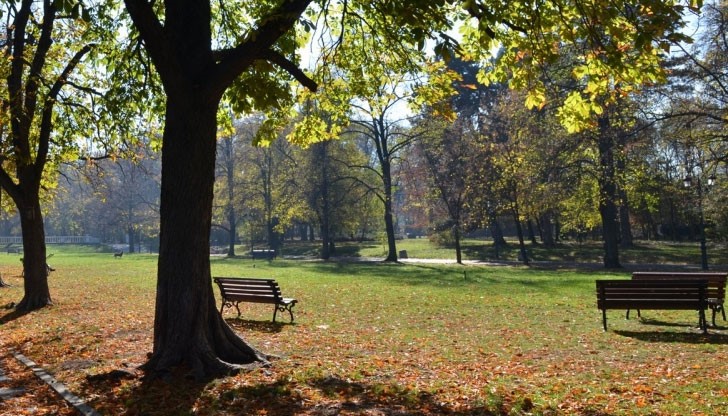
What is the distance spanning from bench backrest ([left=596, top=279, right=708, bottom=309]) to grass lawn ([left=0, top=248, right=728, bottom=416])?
53cm

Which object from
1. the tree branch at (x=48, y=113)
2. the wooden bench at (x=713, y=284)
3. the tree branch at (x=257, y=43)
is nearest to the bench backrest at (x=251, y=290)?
the tree branch at (x=48, y=113)

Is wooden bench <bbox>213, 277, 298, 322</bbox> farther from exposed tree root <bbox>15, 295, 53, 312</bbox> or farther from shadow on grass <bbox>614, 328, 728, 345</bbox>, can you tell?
shadow on grass <bbox>614, 328, 728, 345</bbox>

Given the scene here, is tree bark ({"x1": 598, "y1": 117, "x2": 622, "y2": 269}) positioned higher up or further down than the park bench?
higher up

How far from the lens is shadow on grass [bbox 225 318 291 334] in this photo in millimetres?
11523

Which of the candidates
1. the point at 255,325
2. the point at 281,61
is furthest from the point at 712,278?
the point at 281,61

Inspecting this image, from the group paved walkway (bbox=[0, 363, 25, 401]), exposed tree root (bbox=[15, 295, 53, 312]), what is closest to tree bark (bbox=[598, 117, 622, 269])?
exposed tree root (bbox=[15, 295, 53, 312])

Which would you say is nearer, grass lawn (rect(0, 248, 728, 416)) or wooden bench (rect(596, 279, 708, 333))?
grass lawn (rect(0, 248, 728, 416))

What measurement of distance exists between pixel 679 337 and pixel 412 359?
4.86 m

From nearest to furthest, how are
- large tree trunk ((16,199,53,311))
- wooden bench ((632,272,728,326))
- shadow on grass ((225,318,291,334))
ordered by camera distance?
wooden bench ((632,272,728,326)), shadow on grass ((225,318,291,334)), large tree trunk ((16,199,53,311))

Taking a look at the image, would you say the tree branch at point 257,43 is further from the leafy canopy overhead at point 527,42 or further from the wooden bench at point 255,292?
the wooden bench at point 255,292

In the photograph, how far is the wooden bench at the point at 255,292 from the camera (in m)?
12.4

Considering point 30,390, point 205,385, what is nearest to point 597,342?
point 205,385

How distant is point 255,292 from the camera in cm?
1280

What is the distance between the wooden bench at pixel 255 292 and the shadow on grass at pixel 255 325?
23 cm
